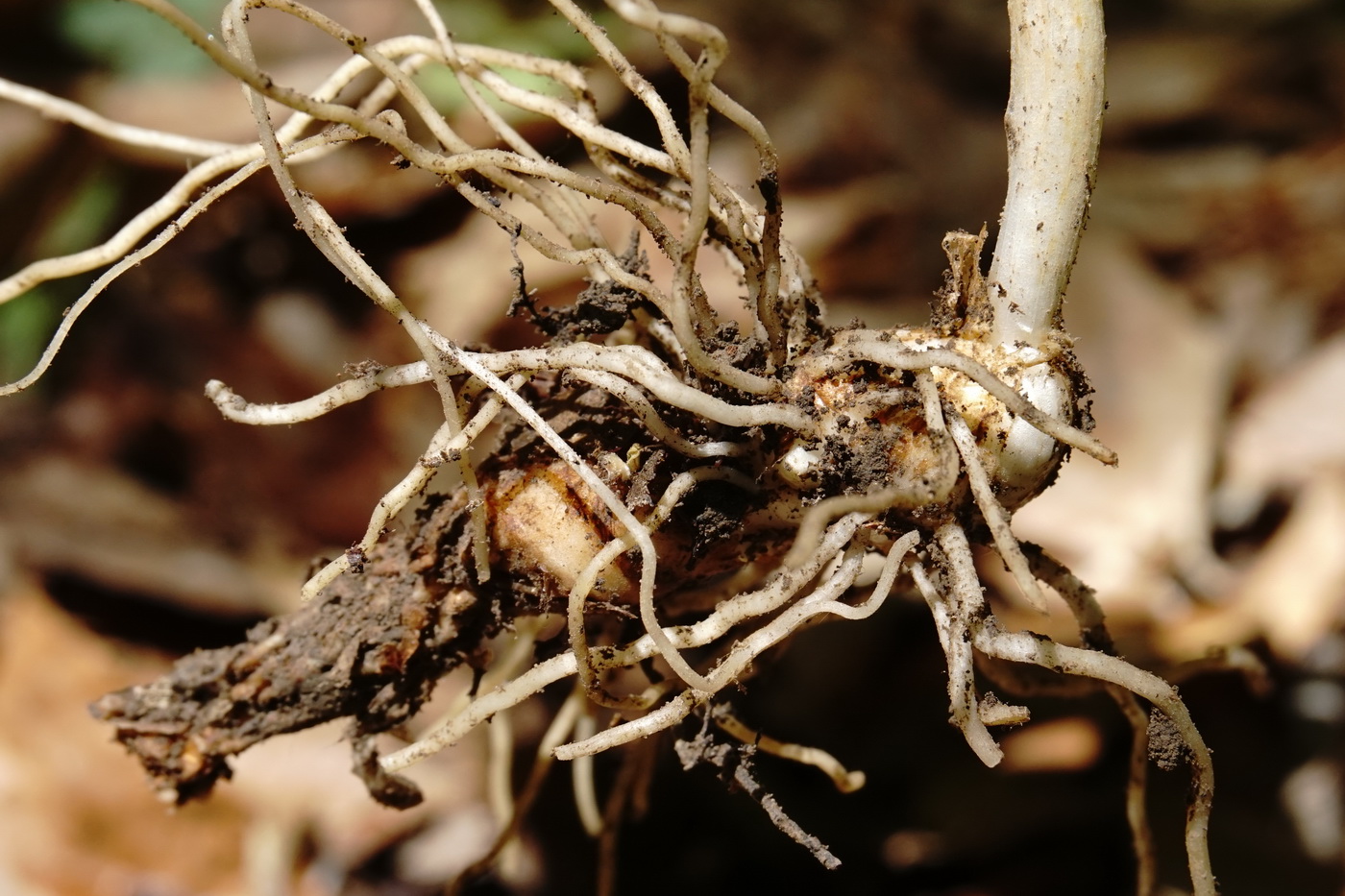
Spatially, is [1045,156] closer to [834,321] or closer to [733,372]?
[733,372]

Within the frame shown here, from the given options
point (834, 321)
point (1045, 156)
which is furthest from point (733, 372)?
point (834, 321)

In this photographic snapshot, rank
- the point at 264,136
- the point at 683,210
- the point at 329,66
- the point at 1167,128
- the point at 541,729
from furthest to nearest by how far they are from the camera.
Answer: the point at 1167,128, the point at 329,66, the point at 541,729, the point at 683,210, the point at 264,136

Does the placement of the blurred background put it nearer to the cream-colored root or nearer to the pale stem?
the cream-colored root

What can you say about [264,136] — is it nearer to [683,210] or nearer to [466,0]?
[683,210]

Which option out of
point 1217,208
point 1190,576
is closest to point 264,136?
point 1190,576

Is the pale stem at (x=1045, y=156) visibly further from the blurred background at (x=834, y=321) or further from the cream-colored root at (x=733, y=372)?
the blurred background at (x=834, y=321)

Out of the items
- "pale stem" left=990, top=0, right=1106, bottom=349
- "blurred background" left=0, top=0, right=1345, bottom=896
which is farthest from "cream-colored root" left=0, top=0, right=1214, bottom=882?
"blurred background" left=0, top=0, right=1345, bottom=896
